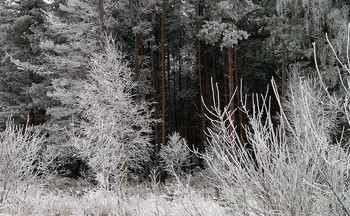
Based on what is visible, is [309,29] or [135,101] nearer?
[309,29]

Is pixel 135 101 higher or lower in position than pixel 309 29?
lower

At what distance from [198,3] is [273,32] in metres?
6.29

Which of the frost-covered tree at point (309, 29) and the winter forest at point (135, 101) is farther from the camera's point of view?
the frost-covered tree at point (309, 29)

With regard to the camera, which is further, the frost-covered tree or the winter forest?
the frost-covered tree

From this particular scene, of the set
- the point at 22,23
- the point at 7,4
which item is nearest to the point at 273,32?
the point at 22,23

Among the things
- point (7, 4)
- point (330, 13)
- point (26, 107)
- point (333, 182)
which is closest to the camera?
point (333, 182)

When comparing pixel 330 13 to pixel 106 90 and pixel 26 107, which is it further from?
pixel 26 107

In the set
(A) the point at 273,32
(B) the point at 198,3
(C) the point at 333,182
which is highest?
(B) the point at 198,3

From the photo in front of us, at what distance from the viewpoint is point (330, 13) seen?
12398mm

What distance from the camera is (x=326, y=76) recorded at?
12.7 m

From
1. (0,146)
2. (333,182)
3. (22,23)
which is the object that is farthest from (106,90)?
(22,23)

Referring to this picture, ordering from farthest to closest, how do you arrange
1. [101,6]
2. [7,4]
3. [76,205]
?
[7,4]
[101,6]
[76,205]

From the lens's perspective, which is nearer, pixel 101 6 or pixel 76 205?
pixel 76 205

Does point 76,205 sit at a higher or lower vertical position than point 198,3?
lower
